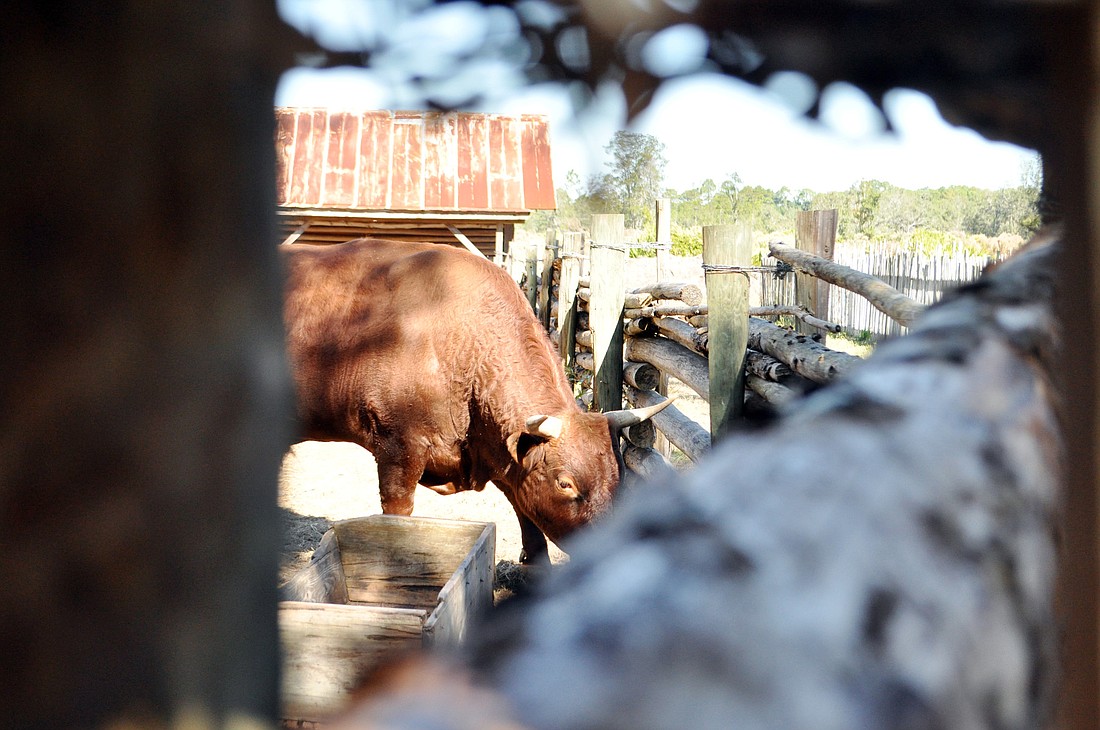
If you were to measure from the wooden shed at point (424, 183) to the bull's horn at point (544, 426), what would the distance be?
8.78 m

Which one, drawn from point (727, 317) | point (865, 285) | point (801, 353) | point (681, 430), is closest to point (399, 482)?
point (681, 430)

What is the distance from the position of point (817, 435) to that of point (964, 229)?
148 ft

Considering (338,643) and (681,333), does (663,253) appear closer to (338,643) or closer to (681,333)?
(681,333)

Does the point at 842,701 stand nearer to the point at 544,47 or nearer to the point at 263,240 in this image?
the point at 263,240

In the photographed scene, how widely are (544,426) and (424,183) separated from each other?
9.82 metres

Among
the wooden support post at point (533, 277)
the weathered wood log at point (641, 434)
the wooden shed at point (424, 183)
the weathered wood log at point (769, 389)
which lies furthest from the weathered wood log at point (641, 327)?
the wooden support post at point (533, 277)

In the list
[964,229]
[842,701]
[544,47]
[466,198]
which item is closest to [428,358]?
[544,47]

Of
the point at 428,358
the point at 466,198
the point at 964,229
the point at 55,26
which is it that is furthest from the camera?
the point at 964,229

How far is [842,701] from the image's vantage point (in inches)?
11.4

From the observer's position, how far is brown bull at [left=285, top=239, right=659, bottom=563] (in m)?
4.84

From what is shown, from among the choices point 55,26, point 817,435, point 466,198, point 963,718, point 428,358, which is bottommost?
point 428,358

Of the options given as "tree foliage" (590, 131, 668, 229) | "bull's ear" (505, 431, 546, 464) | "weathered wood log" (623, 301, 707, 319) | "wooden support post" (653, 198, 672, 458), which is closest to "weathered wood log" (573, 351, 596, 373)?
"wooden support post" (653, 198, 672, 458)

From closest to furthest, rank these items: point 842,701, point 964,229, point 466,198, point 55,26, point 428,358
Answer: point 842,701 → point 55,26 → point 428,358 → point 466,198 → point 964,229

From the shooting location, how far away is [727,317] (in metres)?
4.38
